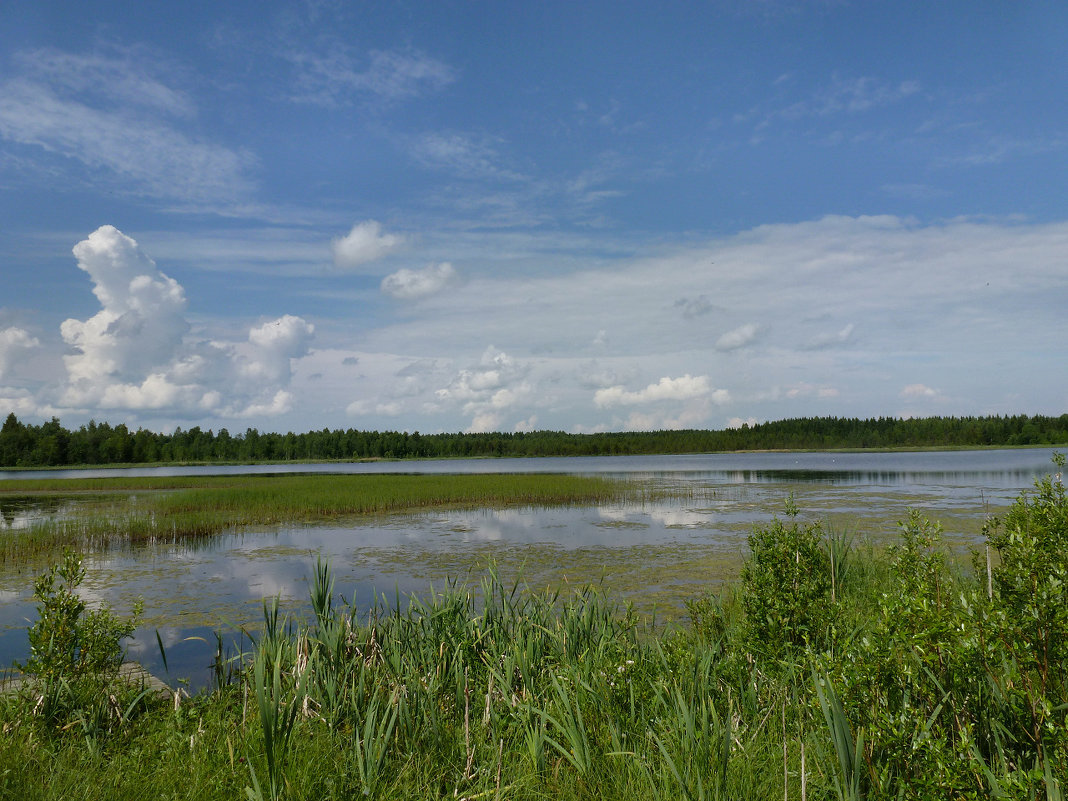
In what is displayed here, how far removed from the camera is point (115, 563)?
15.8 meters

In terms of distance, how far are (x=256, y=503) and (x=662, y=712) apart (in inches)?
996

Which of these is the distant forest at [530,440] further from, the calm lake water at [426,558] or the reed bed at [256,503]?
the calm lake water at [426,558]

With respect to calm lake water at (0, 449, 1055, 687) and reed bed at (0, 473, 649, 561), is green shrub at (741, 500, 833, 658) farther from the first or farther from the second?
reed bed at (0, 473, 649, 561)

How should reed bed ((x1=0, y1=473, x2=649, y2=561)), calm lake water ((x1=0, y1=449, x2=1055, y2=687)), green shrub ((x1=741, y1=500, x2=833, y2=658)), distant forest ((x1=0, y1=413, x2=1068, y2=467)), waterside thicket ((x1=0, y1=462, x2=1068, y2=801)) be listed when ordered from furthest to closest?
distant forest ((x1=0, y1=413, x2=1068, y2=467)) → reed bed ((x1=0, y1=473, x2=649, y2=561)) → calm lake water ((x1=0, y1=449, x2=1055, y2=687)) → green shrub ((x1=741, y1=500, x2=833, y2=658)) → waterside thicket ((x1=0, y1=462, x2=1068, y2=801))

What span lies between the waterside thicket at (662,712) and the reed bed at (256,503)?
15240 mm

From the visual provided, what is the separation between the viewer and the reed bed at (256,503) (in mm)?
19234

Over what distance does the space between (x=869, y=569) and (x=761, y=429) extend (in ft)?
464

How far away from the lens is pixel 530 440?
14475cm

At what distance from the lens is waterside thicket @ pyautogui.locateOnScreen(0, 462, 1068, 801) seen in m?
2.88

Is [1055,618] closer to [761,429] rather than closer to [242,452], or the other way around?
[242,452]

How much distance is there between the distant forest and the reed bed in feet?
236

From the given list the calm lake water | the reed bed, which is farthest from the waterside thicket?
the reed bed

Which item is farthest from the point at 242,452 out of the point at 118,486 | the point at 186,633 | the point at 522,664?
the point at 522,664

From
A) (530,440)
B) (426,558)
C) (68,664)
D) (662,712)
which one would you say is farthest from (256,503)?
(530,440)
